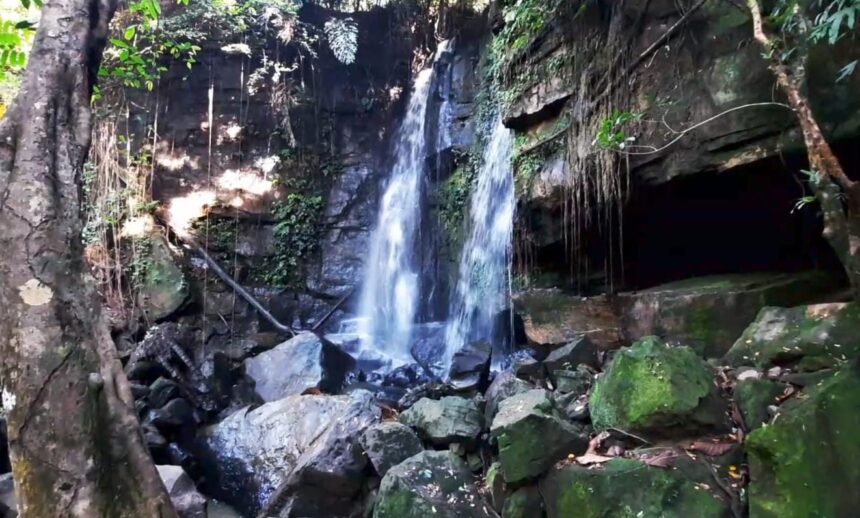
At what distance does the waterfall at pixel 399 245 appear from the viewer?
1133cm

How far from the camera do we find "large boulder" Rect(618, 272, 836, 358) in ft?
14.1

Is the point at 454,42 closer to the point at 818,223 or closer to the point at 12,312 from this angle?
the point at 818,223

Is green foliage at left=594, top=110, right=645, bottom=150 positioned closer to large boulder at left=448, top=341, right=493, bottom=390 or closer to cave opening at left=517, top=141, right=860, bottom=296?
cave opening at left=517, top=141, right=860, bottom=296

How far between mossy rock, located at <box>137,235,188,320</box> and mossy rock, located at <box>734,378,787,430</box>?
9881mm

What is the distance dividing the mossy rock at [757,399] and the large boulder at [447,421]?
1895mm

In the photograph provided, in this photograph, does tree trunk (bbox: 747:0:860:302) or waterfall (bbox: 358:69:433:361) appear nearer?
tree trunk (bbox: 747:0:860:302)

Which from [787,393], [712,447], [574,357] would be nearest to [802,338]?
[787,393]

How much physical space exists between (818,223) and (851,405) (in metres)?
2.39

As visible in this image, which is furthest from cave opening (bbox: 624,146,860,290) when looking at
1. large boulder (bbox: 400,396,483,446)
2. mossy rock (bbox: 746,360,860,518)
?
large boulder (bbox: 400,396,483,446)

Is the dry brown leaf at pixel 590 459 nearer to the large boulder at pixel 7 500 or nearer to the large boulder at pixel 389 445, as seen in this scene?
the large boulder at pixel 389 445

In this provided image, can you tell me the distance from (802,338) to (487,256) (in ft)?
18.4

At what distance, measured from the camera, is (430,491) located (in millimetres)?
3613

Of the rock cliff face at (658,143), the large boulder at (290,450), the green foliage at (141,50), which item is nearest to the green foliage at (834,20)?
the rock cliff face at (658,143)

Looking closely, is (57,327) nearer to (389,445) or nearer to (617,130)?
(389,445)
